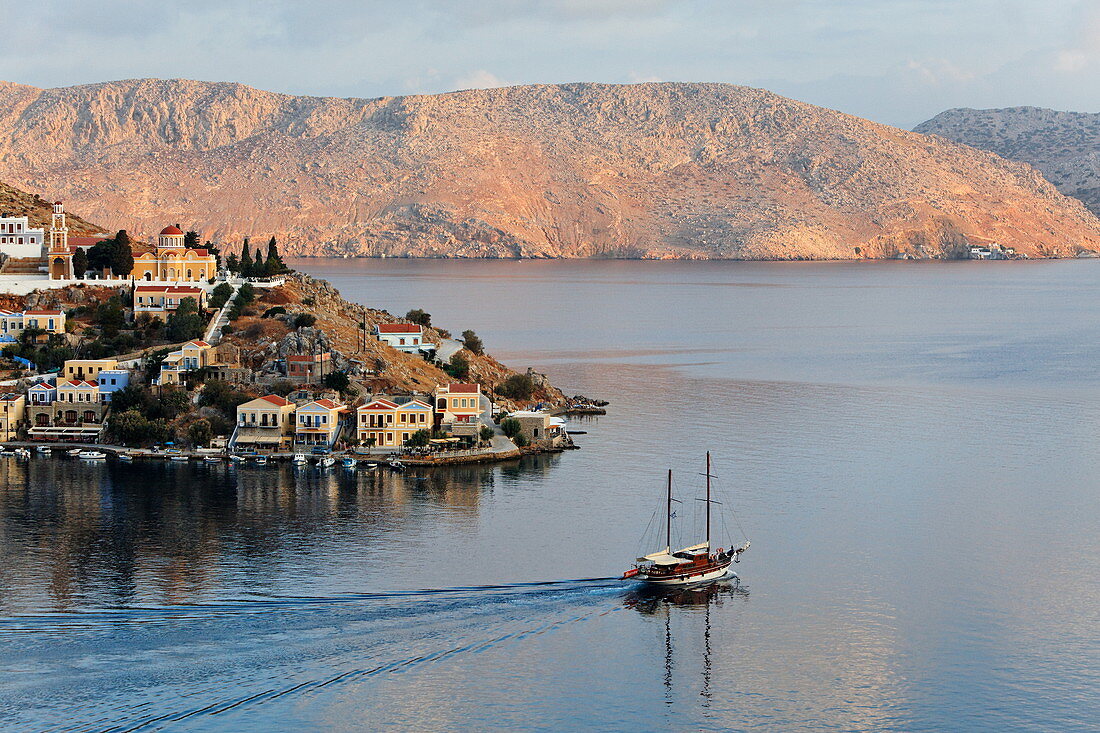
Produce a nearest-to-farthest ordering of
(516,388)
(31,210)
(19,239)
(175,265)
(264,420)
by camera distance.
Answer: (264,420), (516,388), (175,265), (19,239), (31,210)

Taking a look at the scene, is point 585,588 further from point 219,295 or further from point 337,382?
point 219,295

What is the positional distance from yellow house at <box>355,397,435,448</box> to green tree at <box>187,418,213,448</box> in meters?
5.34

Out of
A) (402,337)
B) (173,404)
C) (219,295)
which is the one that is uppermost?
(219,295)

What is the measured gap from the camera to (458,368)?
6506cm

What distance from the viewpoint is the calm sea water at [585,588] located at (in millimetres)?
30406

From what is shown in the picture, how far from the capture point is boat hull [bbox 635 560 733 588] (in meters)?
37.8

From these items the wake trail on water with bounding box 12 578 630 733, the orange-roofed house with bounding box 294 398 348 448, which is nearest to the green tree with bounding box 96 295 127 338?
the orange-roofed house with bounding box 294 398 348 448

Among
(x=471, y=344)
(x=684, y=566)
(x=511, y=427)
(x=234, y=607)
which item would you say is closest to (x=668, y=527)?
(x=684, y=566)

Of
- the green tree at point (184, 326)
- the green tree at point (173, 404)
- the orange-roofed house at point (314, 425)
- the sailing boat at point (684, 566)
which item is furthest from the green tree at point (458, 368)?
the sailing boat at point (684, 566)

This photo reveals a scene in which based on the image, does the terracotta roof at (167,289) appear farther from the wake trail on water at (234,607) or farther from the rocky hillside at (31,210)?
the wake trail on water at (234,607)

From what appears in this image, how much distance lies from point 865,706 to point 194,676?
13.5 meters

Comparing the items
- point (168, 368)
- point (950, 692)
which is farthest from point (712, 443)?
point (950, 692)

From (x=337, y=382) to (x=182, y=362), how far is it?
6.31 m

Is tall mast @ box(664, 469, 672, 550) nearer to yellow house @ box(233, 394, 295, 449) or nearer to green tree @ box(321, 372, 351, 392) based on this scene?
yellow house @ box(233, 394, 295, 449)
